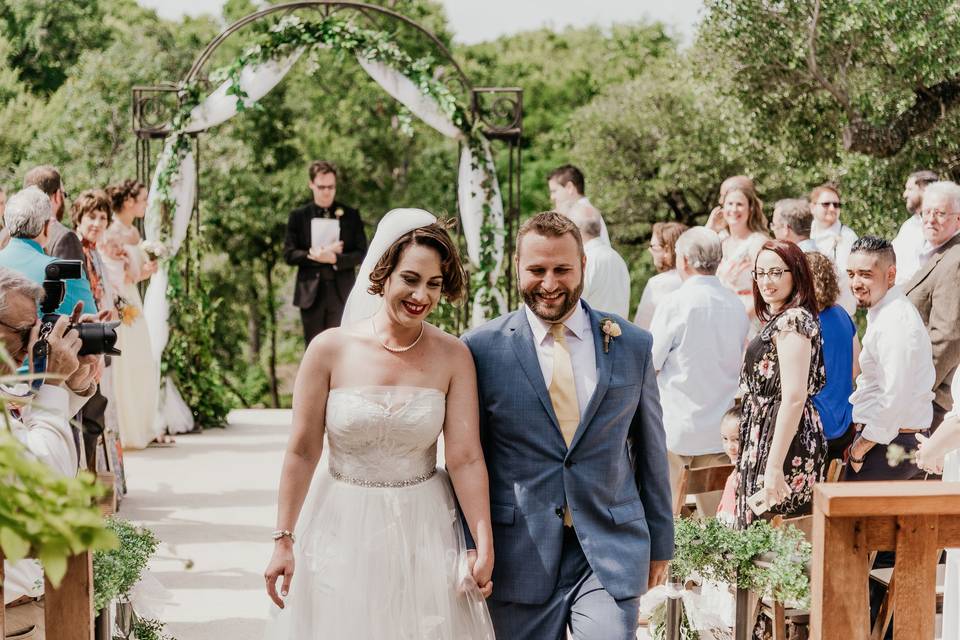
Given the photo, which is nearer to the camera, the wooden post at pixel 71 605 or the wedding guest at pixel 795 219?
the wooden post at pixel 71 605

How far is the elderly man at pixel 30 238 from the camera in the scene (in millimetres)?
5273

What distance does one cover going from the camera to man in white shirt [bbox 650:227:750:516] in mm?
5453

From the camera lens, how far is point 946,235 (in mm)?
6074

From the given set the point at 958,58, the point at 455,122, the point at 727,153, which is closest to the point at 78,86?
the point at 727,153

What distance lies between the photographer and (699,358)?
5453 mm

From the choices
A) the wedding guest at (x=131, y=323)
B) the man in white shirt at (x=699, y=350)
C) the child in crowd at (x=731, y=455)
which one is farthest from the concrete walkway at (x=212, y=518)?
the man in white shirt at (x=699, y=350)

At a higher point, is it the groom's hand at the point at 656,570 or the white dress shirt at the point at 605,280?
the white dress shirt at the point at 605,280

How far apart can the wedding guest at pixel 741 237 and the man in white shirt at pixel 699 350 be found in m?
1.35

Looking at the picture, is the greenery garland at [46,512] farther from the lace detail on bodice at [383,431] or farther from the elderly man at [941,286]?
the elderly man at [941,286]

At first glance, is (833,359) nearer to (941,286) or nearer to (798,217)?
(941,286)

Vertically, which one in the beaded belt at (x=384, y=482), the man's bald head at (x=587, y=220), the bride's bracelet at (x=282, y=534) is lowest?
the bride's bracelet at (x=282, y=534)

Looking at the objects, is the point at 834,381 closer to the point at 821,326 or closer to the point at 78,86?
the point at 821,326

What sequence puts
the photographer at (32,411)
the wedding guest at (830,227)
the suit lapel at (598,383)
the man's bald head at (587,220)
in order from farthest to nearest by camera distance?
1. the wedding guest at (830,227)
2. the man's bald head at (587,220)
3. the photographer at (32,411)
4. the suit lapel at (598,383)

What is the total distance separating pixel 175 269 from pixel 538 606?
7294mm
